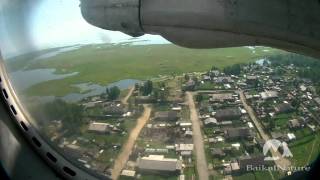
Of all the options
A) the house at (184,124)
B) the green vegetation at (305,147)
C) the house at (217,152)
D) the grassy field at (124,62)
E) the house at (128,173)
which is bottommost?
the house at (128,173)

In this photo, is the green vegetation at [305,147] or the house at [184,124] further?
the house at [184,124]

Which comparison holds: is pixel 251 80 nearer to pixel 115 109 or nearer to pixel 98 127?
pixel 115 109

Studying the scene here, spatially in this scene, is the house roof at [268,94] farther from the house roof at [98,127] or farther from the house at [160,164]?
the house roof at [98,127]

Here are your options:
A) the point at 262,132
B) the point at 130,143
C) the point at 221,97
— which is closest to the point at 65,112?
the point at 130,143

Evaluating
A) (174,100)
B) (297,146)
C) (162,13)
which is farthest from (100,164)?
(297,146)

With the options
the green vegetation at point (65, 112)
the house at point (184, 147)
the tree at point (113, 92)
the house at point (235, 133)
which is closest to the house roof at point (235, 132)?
the house at point (235, 133)

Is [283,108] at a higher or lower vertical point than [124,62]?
lower

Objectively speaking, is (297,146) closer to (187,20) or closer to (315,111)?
(315,111)
